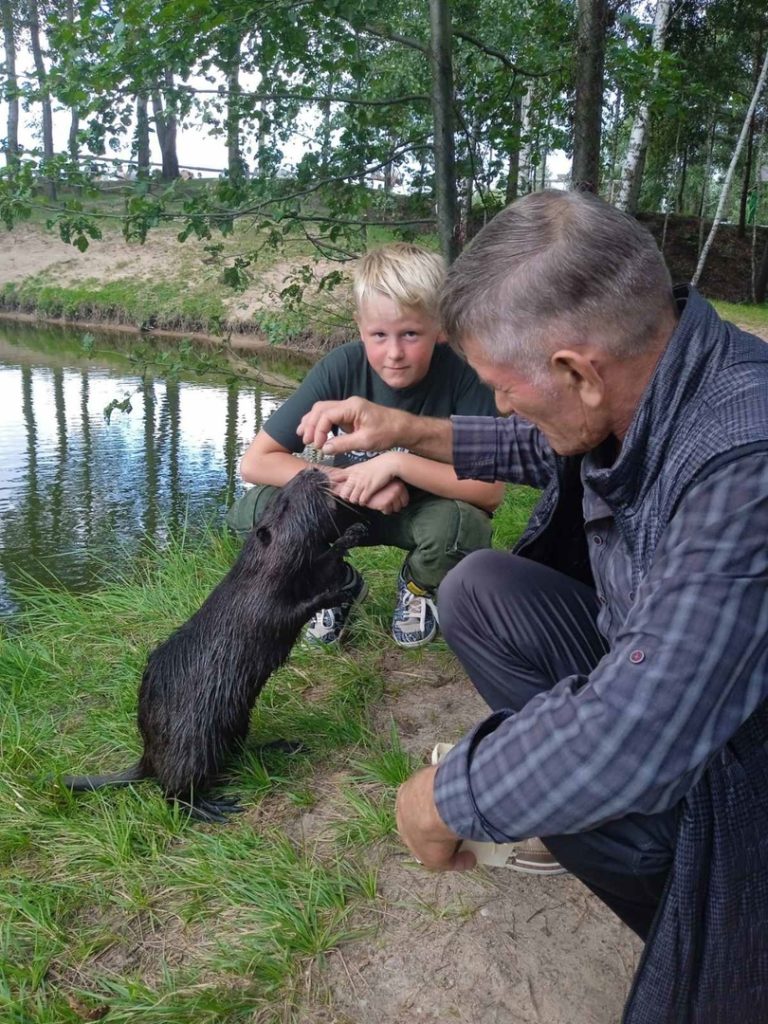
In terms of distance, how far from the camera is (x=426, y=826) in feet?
4.16

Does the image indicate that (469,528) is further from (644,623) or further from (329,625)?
(644,623)

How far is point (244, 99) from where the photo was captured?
4.14 meters

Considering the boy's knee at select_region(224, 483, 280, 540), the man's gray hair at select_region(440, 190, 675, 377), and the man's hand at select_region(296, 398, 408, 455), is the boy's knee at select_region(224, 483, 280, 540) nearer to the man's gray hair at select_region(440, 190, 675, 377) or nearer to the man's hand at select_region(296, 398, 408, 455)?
the man's hand at select_region(296, 398, 408, 455)

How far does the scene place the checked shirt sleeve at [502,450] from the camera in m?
2.10

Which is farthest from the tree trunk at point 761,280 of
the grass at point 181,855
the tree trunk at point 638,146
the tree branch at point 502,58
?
the grass at point 181,855

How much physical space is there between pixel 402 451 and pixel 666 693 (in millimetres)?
1735

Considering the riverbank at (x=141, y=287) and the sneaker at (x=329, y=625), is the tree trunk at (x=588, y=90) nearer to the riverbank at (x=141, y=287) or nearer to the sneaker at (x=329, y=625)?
the sneaker at (x=329, y=625)

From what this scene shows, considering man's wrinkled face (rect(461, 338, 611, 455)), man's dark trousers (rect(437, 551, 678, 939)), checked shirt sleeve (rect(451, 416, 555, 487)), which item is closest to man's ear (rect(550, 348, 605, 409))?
man's wrinkled face (rect(461, 338, 611, 455))

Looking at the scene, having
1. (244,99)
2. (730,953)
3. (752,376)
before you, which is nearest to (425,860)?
(730,953)

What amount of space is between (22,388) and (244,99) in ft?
21.7

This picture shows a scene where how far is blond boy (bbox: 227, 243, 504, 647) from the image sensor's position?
2.61 metres

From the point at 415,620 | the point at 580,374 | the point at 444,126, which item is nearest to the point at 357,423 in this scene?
the point at 415,620

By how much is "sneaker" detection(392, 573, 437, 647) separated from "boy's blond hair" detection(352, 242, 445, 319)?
1079 millimetres

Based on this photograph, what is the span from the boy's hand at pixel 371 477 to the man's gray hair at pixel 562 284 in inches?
47.2
